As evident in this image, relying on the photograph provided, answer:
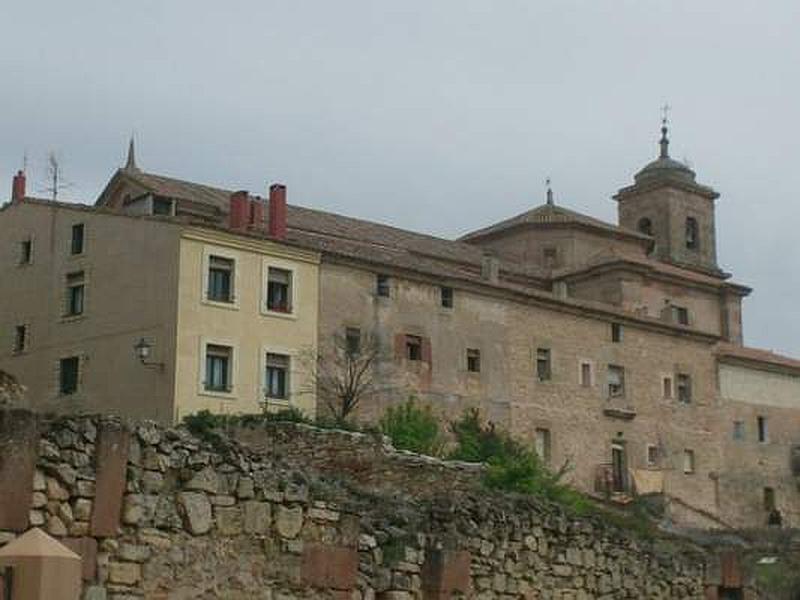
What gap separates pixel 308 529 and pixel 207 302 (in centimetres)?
2731

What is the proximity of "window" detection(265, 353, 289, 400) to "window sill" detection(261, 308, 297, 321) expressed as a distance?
1.10m

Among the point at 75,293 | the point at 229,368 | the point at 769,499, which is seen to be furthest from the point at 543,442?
the point at 75,293

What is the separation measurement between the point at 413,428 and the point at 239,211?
847cm

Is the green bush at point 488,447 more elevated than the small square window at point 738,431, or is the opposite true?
the small square window at point 738,431

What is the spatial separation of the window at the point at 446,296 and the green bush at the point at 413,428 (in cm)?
374

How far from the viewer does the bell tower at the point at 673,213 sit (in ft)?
223

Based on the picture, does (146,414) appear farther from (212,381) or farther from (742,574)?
(742,574)

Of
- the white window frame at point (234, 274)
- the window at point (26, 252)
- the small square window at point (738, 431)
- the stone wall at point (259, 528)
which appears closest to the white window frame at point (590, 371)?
the small square window at point (738, 431)

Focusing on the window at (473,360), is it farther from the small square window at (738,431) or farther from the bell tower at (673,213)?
the bell tower at (673,213)

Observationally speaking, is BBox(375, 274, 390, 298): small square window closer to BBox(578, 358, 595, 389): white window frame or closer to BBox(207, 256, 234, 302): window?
BBox(207, 256, 234, 302): window

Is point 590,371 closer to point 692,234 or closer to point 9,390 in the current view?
point 692,234

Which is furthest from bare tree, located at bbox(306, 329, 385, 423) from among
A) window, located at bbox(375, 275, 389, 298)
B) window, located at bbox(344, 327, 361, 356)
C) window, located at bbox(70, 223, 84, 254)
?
window, located at bbox(70, 223, 84, 254)

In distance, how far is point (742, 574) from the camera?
18406mm

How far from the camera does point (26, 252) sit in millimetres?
42812
